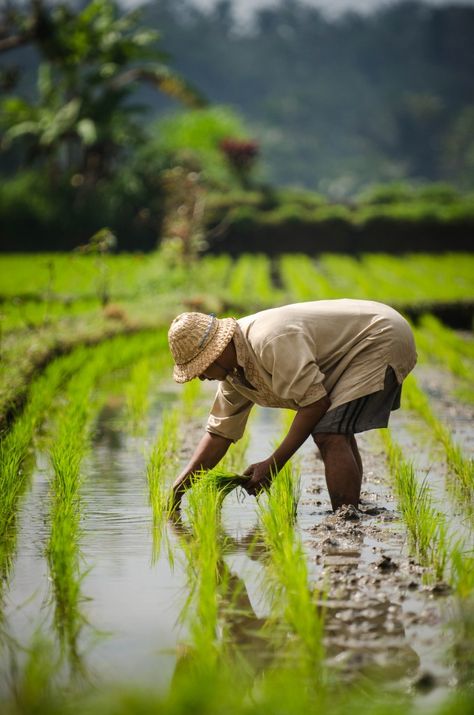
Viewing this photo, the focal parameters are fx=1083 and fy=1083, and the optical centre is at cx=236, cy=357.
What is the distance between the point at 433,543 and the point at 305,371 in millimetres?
610

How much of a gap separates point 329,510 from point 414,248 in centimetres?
1804

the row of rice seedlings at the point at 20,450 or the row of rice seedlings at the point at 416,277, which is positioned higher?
the row of rice seedlings at the point at 20,450

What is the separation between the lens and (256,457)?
4.86m

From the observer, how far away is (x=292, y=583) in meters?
2.54

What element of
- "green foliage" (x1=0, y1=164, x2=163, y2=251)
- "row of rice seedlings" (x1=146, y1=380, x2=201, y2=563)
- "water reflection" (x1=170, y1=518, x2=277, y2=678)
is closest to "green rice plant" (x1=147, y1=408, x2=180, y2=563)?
"row of rice seedlings" (x1=146, y1=380, x2=201, y2=563)

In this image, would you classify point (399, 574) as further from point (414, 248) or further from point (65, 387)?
point (414, 248)

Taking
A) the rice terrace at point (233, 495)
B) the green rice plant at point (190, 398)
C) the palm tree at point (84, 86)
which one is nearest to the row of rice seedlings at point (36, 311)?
the rice terrace at point (233, 495)

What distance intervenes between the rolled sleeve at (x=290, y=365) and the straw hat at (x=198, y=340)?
14 cm

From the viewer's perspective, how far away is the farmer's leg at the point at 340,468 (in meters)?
3.40

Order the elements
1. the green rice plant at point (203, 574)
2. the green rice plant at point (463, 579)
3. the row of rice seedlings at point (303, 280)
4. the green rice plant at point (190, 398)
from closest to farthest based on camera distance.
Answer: the green rice plant at point (203, 574)
the green rice plant at point (463, 579)
the green rice plant at point (190, 398)
the row of rice seedlings at point (303, 280)

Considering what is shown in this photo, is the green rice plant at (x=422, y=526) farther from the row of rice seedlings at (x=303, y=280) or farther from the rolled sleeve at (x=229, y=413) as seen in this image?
the row of rice seedlings at (x=303, y=280)

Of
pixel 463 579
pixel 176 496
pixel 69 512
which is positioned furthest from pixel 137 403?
pixel 463 579

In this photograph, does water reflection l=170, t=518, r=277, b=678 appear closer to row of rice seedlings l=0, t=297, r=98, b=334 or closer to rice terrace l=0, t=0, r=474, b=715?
rice terrace l=0, t=0, r=474, b=715

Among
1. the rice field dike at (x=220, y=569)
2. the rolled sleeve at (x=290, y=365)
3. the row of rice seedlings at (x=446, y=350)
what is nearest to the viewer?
the rice field dike at (x=220, y=569)
